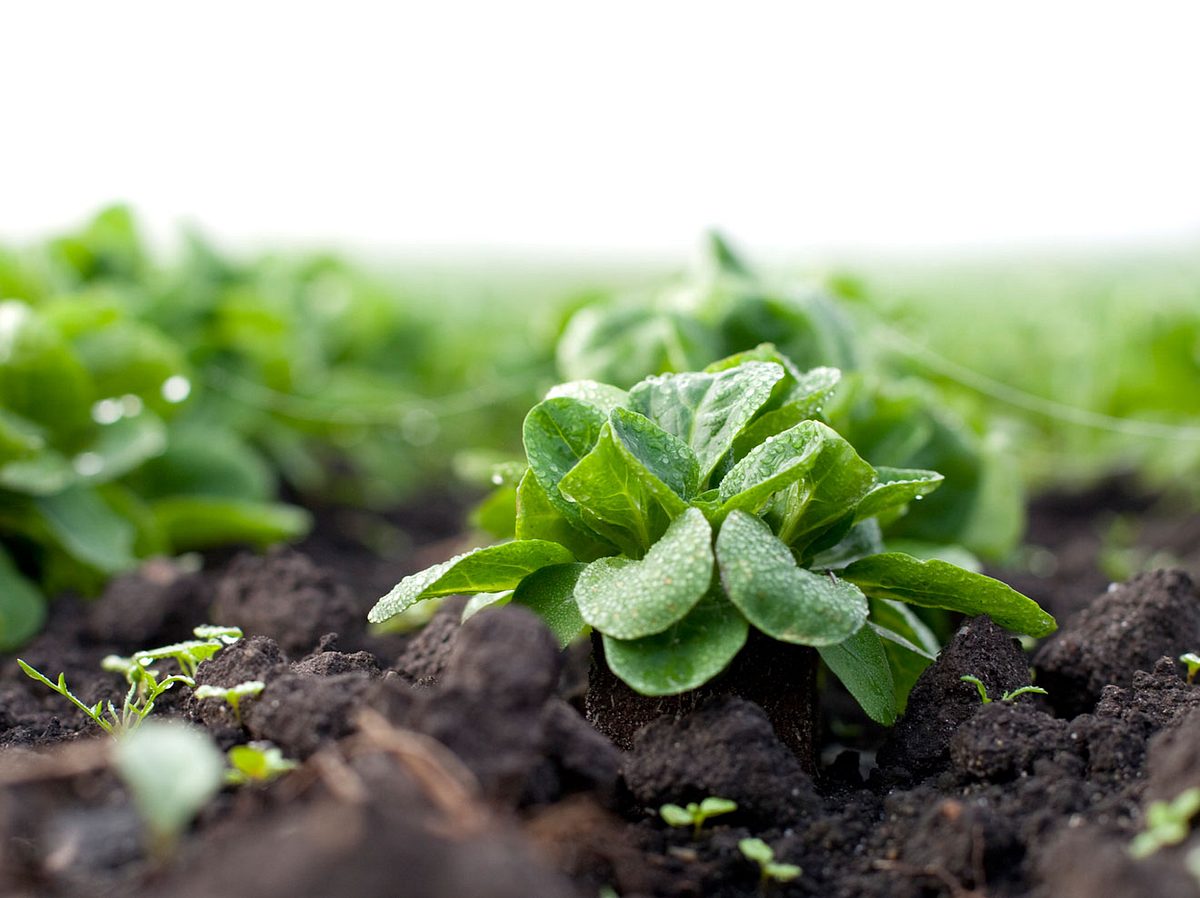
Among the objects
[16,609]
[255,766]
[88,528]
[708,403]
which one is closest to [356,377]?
[88,528]

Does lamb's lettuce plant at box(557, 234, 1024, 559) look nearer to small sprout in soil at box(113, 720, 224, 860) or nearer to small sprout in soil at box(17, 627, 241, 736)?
small sprout in soil at box(17, 627, 241, 736)

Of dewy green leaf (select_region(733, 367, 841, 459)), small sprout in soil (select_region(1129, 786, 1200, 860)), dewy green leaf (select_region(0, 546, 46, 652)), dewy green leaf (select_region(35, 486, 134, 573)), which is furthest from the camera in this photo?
dewy green leaf (select_region(35, 486, 134, 573))

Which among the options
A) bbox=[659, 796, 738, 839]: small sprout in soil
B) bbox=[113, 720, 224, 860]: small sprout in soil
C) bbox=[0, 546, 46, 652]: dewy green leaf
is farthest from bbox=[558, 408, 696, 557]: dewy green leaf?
bbox=[0, 546, 46, 652]: dewy green leaf

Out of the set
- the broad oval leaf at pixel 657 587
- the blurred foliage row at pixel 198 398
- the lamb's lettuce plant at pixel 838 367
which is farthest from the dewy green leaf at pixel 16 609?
the broad oval leaf at pixel 657 587

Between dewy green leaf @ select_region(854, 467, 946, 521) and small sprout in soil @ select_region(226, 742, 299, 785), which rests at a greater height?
dewy green leaf @ select_region(854, 467, 946, 521)

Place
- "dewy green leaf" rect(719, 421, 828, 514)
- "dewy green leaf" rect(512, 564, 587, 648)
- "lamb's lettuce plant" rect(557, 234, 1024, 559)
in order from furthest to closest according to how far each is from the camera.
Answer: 1. "lamb's lettuce plant" rect(557, 234, 1024, 559)
2. "dewy green leaf" rect(512, 564, 587, 648)
3. "dewy green leaf" rect(719, 421, 828, 514)

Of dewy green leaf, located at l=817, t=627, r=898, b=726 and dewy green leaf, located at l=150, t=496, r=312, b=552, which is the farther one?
dewy green leaf, located at l=150, t=496, r=312, b=552

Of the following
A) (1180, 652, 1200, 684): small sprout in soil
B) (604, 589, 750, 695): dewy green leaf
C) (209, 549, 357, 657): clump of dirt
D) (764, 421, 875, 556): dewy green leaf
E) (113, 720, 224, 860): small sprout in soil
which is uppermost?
(764, 421, 875, 556): dewy green leaf
